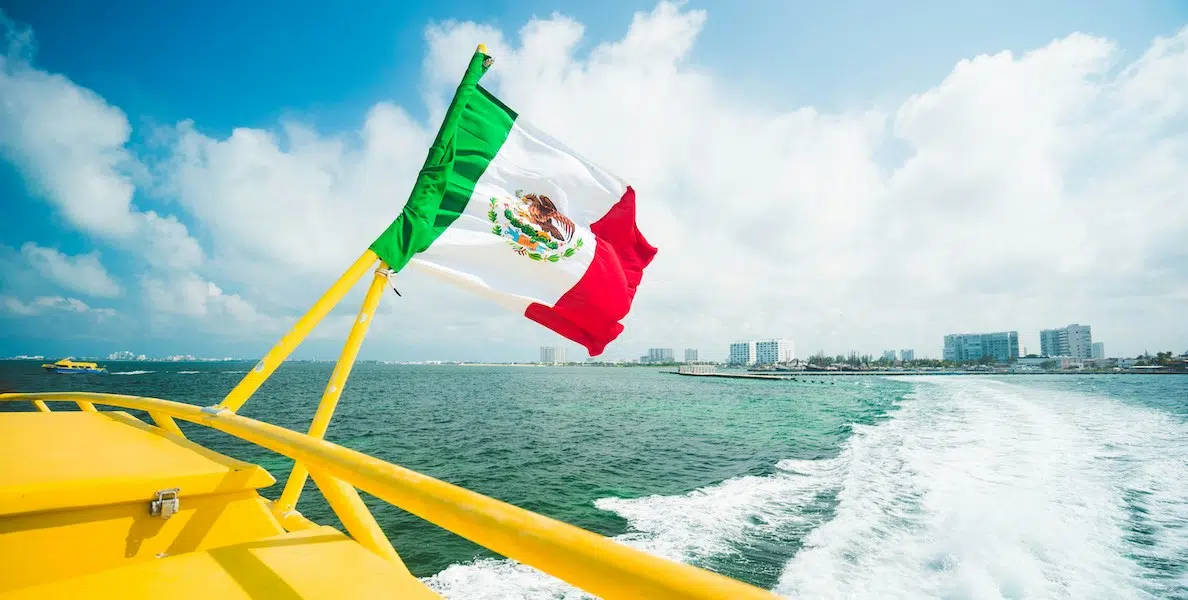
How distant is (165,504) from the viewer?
7.63 ft

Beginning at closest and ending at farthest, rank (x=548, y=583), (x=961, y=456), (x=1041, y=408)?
(x=548, y=583)
(x=961, y=456)
(x=1041, y=408)

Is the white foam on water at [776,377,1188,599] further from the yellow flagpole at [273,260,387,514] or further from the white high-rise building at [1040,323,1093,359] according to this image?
the white high-rise building at [1040,323,1093,359]

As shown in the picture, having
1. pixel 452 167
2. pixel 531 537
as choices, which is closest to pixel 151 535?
pixel 531 537

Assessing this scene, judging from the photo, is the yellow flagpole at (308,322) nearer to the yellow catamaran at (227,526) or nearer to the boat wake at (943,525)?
the yellow catamaran at (227,526)

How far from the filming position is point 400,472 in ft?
4.71

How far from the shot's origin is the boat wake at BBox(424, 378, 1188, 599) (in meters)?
7.39

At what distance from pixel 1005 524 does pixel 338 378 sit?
38.7ft

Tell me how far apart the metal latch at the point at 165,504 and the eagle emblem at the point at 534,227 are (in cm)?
287

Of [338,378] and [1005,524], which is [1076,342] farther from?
[338,378]

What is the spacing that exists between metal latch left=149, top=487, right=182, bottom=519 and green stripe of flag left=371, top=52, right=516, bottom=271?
1.85 m

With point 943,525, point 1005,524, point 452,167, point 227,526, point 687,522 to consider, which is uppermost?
point 452,167

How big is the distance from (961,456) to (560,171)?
60.5 feet

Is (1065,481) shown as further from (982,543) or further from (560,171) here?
(560,171)

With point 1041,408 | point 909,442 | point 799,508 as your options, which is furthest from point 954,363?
point 799,508
